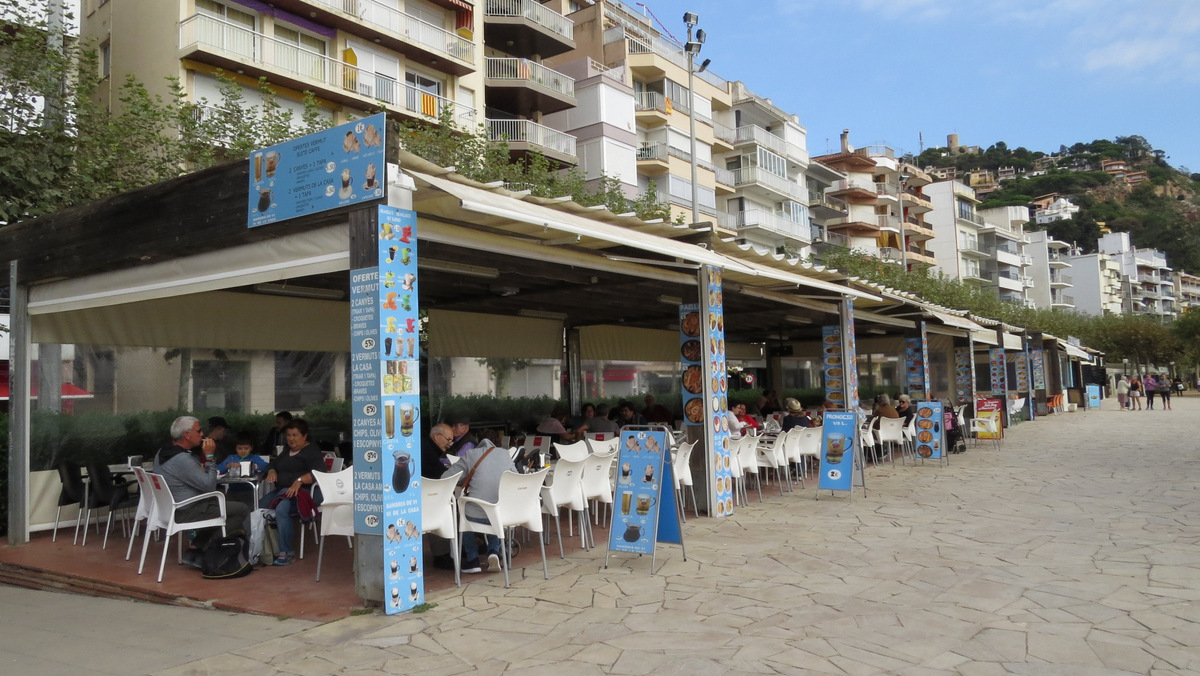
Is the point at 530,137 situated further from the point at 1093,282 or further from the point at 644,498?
the point at 1093,282

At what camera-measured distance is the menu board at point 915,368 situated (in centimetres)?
1675

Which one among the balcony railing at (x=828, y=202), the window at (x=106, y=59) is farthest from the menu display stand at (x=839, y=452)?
the balcony railing at (x=828, y=202)

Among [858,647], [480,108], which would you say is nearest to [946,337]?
[480,108]

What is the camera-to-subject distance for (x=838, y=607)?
5.00 m

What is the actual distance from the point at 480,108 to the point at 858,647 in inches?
991

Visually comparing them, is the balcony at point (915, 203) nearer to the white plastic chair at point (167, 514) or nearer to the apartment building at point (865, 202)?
the apartment building at point (865, 202)

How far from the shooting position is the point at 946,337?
20.6m

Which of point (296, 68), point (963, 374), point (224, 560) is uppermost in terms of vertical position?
point (296, 68)

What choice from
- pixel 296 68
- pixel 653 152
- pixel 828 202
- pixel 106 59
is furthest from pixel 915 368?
pixel 828 202

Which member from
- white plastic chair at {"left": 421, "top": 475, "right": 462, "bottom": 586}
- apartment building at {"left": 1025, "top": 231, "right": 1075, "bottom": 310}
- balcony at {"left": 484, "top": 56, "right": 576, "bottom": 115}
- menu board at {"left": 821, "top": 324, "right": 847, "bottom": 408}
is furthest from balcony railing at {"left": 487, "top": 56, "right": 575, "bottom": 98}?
apartment building at {"left": 1025, "top": 231, "right": 1075, "bottom": 310}

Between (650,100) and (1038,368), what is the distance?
758 inches

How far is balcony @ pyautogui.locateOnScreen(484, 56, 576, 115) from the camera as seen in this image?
28250mm

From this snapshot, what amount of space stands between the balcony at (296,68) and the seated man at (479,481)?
1361cm

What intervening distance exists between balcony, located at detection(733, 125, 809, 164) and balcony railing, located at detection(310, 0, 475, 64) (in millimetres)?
20081
